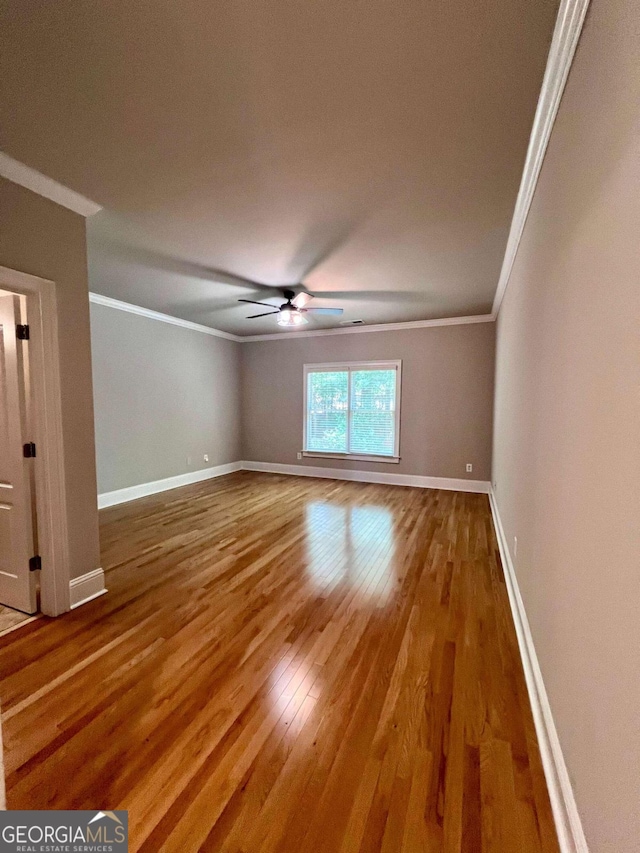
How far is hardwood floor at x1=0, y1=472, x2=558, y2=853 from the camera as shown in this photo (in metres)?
1.09

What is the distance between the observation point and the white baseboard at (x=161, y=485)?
4551 millimetres

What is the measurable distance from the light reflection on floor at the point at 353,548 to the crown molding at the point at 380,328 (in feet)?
10.1

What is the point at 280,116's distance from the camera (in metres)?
1.60

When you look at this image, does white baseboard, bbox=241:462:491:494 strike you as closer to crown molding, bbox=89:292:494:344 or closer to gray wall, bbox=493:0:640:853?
crown molding, bbox=89:292:494:344

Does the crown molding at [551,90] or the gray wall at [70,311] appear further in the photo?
the gray wall at [70,311]

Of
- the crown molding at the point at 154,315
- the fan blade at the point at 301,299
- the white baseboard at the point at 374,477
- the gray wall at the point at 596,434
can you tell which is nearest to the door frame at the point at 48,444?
the fan blade at the point at 301,299

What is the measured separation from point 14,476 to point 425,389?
515 centimetres

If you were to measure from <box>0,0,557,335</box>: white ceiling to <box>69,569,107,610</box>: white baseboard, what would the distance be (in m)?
2.58

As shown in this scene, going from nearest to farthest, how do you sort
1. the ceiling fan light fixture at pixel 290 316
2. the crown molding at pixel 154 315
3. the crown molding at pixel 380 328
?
the ceiling fan light fixture at pixel 290 316, the crown molding at pixel 154 315, the crown molding at pixel 380 328

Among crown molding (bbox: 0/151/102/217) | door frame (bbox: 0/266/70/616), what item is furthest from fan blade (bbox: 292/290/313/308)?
door frame (bbox: 0/266/70/616)

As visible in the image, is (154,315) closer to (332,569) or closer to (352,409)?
(352,409)

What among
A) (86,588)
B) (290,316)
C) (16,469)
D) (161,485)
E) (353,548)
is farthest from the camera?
(161,485)

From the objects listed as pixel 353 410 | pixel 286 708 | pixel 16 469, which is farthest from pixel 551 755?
pixel 353 410

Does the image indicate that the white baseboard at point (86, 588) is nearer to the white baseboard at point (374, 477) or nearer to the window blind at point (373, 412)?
the white baseboard at point (374, 477)
